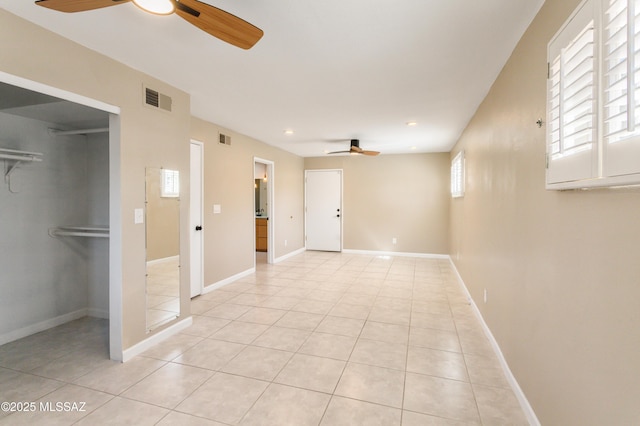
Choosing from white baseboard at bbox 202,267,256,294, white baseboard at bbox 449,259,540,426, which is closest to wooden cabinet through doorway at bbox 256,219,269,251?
white baseboard at bbox 202,267,256,294

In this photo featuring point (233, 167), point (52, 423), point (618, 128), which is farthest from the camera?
point (233, 167)

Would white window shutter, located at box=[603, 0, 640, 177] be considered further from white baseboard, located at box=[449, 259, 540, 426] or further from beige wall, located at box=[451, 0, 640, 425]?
white baseboard, located at box=[449, 259, 540, 426]

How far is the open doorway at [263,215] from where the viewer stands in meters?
6.32

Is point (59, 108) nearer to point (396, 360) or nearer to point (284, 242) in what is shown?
point (396, 360)

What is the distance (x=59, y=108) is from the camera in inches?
111

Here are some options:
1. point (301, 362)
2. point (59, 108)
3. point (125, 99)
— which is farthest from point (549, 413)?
point (59, 108)

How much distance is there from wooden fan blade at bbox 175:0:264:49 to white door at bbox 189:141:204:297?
2869 millimetres

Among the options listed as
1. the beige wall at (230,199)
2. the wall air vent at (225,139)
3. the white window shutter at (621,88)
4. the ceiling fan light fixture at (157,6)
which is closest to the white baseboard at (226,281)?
the beige wall at (230,199)

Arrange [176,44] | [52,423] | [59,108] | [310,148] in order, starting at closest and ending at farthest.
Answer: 1. [52,423]
2. [176,44]
3. [59,108]
4. [310,148]

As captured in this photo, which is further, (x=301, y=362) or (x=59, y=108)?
(x=59, y=108)

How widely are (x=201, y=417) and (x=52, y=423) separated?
2.97ft

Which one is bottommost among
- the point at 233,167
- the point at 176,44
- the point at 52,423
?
the point at 52,423

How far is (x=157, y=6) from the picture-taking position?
4.43ft

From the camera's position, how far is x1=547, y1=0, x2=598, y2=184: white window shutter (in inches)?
45.6
